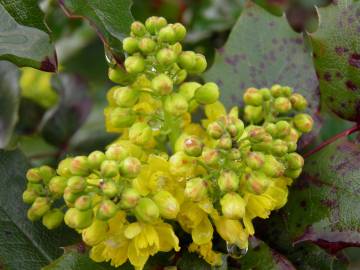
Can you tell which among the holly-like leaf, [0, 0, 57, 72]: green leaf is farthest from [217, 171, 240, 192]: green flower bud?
the holly-like leaf

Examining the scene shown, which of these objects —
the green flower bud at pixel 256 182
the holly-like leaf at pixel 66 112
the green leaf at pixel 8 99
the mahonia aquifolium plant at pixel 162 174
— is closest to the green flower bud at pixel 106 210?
the mahonia aquifolium plant at pixel 162 174

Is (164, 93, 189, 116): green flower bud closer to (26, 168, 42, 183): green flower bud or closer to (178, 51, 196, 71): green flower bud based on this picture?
(178, 51, 196, 71): green flower bud

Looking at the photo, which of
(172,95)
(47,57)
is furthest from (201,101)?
(47,57)

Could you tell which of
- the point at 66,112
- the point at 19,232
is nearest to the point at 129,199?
the point at 19,232

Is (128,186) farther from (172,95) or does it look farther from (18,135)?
(18,135)

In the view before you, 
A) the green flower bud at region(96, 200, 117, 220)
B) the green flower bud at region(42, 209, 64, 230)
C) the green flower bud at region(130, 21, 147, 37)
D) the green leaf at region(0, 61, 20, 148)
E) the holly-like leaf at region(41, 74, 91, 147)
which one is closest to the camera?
the green flower bud at region(96, 200, 117, 220)

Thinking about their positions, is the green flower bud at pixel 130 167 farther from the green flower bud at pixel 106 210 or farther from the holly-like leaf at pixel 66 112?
the holly-like leaf at pixel 66 112

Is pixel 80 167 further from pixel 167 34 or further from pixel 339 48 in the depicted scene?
pixel 339 48

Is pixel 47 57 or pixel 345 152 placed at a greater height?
pixel 47 57
